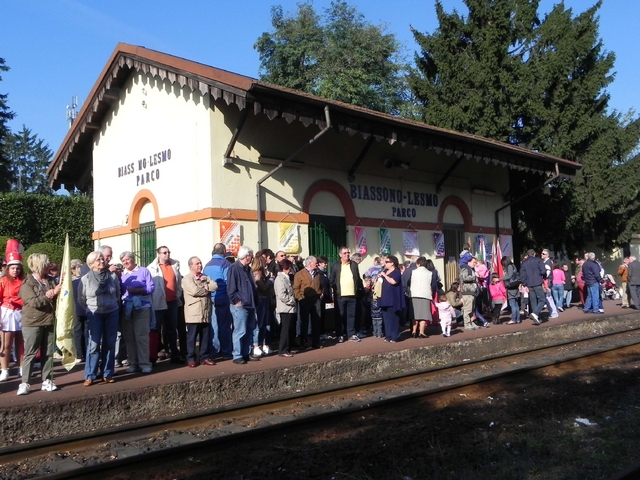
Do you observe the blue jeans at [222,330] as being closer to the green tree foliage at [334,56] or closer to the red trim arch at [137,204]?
the red trim arch at [137,204]

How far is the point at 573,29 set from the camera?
21438 millimetres

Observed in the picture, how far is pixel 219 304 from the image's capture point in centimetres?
1048

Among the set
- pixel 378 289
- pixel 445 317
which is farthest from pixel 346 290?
pixel 445 317

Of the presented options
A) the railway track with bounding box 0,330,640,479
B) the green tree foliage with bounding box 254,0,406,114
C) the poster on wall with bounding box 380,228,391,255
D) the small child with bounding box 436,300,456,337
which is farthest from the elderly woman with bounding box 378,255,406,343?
the green tree foliage with bounding box 254,0,406,114

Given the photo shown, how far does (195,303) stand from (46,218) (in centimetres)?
1389

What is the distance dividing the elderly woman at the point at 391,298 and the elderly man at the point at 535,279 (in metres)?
4.20

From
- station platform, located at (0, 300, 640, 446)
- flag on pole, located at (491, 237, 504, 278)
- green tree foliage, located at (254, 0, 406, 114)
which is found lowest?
station platform, located at (0, 300, 640, 446)

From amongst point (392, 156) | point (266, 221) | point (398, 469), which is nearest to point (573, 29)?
point (392, 156)

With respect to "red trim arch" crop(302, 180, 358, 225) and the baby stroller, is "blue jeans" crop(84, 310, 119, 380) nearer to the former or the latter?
"red trim arch" crop(302, 180, 358, 225)

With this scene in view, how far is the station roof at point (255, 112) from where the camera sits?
446 inches

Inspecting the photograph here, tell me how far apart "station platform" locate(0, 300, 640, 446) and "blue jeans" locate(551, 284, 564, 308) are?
4.33m

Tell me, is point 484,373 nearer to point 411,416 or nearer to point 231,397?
point 411,416

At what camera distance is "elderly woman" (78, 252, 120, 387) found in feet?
27.6

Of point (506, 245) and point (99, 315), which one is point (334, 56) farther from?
point (99, 315)
